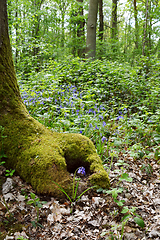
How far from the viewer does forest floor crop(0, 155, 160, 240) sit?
1646 millimetres

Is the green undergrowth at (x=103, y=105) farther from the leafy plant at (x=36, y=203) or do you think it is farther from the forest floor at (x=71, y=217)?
the leafy plant at (x=36, y=203)

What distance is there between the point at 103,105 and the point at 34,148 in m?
2.75

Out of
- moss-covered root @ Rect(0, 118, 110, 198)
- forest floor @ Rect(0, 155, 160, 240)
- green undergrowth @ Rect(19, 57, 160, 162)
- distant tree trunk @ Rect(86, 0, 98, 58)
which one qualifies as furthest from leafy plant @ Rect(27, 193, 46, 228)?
distant tree trunk @ Rect(86, 0, 98, 58)

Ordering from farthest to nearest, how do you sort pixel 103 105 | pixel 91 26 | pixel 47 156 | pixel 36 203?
pixel 91 26 < pixel 103 105 < pixel 47 156 < pixel 36 203

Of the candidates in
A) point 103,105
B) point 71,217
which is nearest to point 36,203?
point 71,217

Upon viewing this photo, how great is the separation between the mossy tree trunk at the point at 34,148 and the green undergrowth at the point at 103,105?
0.55 m

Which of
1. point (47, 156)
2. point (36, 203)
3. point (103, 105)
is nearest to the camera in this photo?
point (36, 203)

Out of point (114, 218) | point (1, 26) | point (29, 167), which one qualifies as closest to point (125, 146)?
point (114, 218)

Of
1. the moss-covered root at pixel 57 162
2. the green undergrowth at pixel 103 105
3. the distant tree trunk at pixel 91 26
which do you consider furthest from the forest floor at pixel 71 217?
the distant tree trunk at pixel 91 26

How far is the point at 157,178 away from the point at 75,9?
31.9 ft

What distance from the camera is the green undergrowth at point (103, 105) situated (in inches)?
131

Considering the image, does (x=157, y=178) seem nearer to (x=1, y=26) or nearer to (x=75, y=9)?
(x=1, y=26)

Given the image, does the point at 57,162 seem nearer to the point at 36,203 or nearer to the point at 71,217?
the point at 36,203

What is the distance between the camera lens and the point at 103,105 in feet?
14.9
